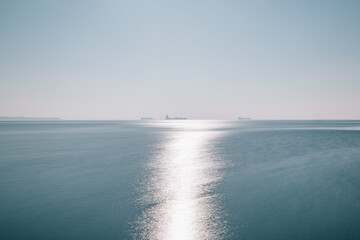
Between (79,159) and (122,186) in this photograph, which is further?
(79,159)

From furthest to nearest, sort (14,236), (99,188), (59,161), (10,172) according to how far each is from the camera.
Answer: (59,161)
(10,172)
(99,188)
(14,236)

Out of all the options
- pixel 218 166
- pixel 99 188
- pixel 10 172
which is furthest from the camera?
pixel 218 166

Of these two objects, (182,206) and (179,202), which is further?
(179,202)

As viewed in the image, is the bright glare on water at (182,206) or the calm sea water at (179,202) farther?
the calm sea water at (179,202)

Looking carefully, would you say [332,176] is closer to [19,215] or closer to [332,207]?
[332,207]

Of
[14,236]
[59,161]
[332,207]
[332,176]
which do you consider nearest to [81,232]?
[14,236]

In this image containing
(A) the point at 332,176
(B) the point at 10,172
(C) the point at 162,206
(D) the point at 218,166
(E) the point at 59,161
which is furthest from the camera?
(E) the point at 59,161

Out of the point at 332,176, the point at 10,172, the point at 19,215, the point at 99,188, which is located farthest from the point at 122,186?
the point at 332,176

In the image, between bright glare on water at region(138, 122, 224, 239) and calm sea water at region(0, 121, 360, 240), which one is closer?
bright glare on water at region(138, 122, 224, 239)

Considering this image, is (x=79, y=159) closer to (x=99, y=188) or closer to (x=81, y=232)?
(x=99, y=188)
